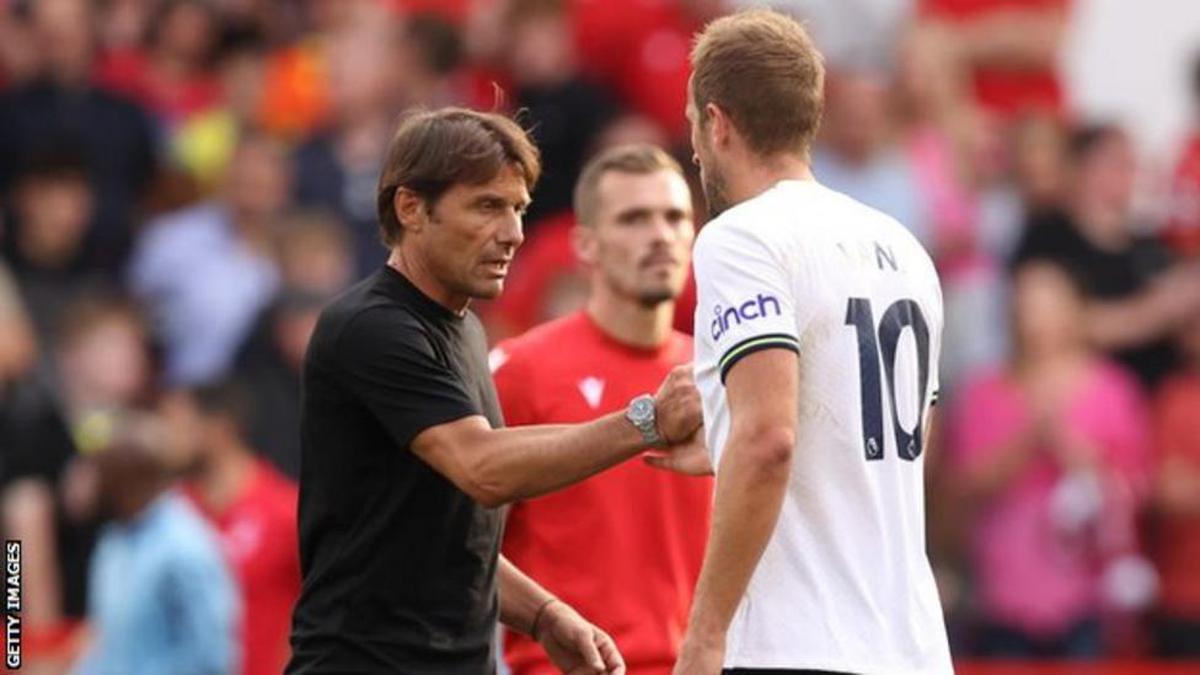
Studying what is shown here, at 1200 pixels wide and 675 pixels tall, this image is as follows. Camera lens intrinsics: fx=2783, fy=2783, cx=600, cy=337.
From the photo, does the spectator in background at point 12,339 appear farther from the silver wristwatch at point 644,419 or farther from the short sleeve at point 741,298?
the short sleeve at point 741,298

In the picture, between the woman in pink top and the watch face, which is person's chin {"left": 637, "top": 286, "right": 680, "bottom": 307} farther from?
the woman in pink top

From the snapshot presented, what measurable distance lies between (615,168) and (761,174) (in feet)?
8.59

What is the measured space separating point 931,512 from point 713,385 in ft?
24.3

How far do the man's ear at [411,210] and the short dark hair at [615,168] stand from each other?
2.34m

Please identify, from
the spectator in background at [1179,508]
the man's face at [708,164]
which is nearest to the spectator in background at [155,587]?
the spectator in background at [1179,508]

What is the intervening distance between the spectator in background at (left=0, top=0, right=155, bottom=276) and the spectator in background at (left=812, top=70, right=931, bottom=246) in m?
3.63

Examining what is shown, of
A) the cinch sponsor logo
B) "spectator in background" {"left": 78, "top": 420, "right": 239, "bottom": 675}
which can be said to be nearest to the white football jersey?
the cinch sponsor logo

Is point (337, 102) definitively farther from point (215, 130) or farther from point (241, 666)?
point (241, 666)

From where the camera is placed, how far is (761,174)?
6.65m

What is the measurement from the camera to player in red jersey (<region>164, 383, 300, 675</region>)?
12.5 m

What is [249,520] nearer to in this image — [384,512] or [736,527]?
[384,512]

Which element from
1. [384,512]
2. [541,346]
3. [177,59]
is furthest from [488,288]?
[177,59]

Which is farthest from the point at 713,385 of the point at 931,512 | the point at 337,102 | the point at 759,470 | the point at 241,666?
the point at 337,102

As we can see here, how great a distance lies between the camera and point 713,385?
6520mm
